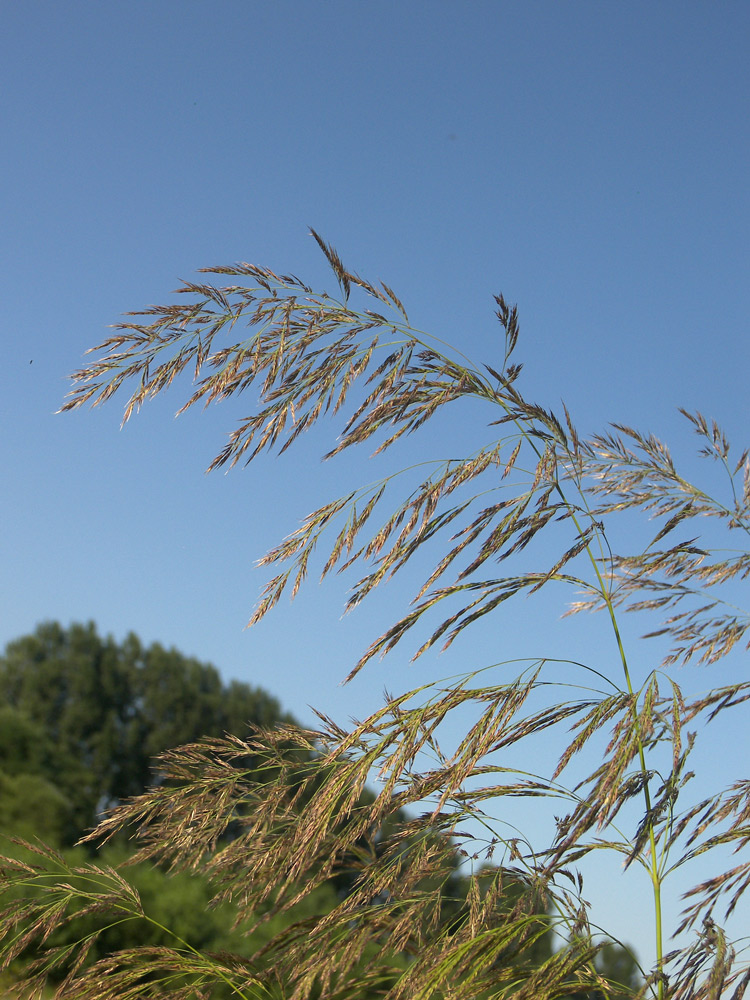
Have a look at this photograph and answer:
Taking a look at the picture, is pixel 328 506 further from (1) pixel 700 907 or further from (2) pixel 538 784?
(1) pixel 700 907

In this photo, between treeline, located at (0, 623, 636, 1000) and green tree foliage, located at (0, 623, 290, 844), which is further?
green tree foliage, located at (0, 623, 290, 844)

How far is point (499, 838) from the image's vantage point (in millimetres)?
1784

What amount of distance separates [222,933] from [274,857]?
35.7ft

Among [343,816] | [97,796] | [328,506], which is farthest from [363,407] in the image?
[97,796]

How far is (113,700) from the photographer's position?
58.9 feet

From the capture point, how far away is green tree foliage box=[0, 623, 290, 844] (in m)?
17.3

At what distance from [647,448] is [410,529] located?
108 centimetres

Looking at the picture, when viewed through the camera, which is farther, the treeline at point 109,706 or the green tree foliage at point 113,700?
the green tree foliage at point 113,700

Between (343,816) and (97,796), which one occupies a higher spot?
(343,816)

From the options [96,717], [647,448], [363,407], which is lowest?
[96,717]

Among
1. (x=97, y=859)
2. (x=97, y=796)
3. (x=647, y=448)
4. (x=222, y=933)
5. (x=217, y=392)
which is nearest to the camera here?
(x=217, y=392)

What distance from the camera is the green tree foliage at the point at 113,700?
17.3 metres

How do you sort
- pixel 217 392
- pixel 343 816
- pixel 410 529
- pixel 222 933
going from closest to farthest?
pixel 343 816 → pixel 410 529 → pixel 217 392 → pixel 222 933

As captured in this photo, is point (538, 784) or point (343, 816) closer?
point (343, 816)
